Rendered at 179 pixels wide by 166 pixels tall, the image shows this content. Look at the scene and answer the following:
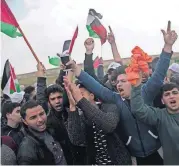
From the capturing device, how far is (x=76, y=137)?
290 cm

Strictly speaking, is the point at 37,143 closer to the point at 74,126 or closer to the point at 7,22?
the point at 74,126

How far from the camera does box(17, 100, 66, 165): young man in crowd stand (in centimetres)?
258

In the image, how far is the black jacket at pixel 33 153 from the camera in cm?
256

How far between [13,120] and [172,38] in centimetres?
210

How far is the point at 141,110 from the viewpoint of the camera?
2723mm

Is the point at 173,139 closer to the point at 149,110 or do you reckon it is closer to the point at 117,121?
the point at 149,110

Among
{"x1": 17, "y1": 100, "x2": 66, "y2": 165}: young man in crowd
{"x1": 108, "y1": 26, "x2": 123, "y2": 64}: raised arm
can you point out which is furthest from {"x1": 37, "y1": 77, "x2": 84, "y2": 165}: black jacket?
{"x1": 108, "y1": 26, "x2": 123, "y2": 64}: raised arm

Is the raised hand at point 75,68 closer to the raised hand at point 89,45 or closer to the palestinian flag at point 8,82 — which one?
the raised hand at point 89,45

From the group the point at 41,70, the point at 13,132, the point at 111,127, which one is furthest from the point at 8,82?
the point at 111,127

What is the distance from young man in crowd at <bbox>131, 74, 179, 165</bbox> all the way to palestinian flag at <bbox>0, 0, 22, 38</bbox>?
2.03 metres

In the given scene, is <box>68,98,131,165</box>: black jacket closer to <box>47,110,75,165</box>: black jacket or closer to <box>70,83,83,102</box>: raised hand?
<box>70,83,83,102</box>: raised hand

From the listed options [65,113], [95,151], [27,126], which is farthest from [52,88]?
[95,151]

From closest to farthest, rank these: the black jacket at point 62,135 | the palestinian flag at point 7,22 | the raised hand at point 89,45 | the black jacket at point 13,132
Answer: the black jacket at point 62,135 < the black jacket at point 13,132 < the raised hand at point 89,45 < the palestinian flag at point 7,22

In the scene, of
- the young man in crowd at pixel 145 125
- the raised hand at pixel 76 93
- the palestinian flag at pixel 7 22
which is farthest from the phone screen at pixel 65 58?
the palestinian flag at pixel 7 22
